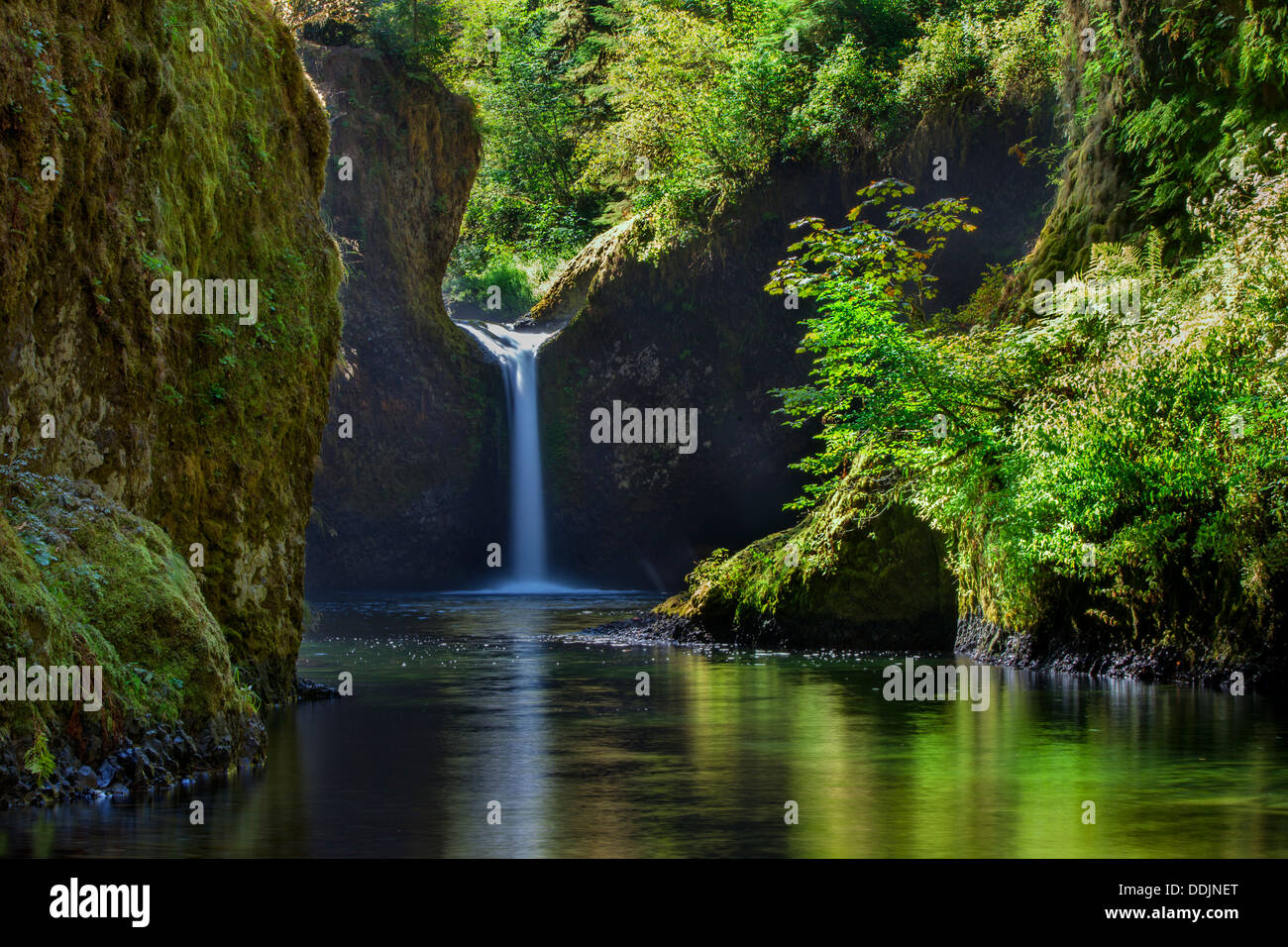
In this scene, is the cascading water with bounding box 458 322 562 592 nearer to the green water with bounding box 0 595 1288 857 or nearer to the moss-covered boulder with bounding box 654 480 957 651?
the moss-covered boulder with bounding box 654 480 957 651

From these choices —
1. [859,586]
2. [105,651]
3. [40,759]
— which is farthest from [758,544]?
[40,759]

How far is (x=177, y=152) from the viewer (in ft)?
42.2

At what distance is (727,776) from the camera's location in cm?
1044

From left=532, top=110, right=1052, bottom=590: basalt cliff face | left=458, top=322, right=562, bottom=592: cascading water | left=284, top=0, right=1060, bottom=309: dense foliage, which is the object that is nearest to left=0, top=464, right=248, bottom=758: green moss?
left=284, top=0, right=1060, bottom=309: dense foliage

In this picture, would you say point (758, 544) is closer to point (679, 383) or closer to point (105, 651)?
point (105, 651)

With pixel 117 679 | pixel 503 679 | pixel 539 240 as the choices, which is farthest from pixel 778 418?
pixel 117 679

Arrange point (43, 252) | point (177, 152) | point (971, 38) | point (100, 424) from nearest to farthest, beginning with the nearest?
point (43, 252), point (100, 424), point (177, 152), point (971, 38)

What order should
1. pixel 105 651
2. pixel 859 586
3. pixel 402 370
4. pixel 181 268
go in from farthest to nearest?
pixel 402 370 < pixel 859 586 < pixel 181 268 < pixel 105 651

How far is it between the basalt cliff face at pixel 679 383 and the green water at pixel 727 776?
21.3 meters

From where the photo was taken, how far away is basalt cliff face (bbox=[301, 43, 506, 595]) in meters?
38.2

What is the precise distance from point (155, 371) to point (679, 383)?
90.4 feet

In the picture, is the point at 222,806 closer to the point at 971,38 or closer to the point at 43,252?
the point at 43,252

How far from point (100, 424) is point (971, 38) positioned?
26.9m

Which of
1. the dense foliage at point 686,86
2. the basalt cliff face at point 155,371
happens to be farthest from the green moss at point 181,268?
the dense foliage at point 686,86
